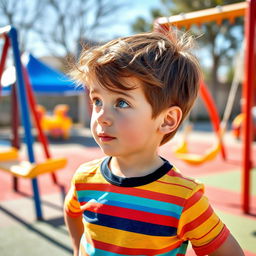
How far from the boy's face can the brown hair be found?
0.07 feet

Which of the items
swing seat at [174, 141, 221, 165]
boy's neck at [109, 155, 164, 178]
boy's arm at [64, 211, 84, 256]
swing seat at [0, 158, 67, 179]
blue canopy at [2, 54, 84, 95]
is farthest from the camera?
blue canopy at [2, 54, 84, 95]

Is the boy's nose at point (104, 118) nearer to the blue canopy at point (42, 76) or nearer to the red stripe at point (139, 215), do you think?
the red stripe at point (139, 215)

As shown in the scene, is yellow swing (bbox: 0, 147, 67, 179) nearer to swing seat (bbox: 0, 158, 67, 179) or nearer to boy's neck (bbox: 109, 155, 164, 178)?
swing seat (bbox: 0, 158, 67, 179)

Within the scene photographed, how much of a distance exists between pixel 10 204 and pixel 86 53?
250 cm

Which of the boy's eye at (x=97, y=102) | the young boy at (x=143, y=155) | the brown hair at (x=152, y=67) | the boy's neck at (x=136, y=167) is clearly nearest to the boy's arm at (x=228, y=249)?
the young boy at (x=143, y=155)

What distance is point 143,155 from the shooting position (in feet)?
3.49

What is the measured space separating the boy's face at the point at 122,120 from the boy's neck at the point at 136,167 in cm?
7

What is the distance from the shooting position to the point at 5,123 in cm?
1341

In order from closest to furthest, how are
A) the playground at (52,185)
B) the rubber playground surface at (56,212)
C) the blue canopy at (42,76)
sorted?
1. the rubber playground surface at (56,212)
2. the playground at (52,185)
3. the blue canopy at (42,76)

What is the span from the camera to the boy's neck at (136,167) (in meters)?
1.06

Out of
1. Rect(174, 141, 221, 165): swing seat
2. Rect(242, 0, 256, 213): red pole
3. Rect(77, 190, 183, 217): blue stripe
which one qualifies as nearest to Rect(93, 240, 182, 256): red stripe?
Rect(77, 190, 183, 217): blue stripe

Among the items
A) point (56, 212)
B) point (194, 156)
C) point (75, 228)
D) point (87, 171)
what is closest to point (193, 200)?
point (87, 171)

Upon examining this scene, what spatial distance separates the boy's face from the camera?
3.14 feet

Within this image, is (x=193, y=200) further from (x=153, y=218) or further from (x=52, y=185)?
(x=52, y=185)
